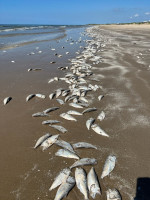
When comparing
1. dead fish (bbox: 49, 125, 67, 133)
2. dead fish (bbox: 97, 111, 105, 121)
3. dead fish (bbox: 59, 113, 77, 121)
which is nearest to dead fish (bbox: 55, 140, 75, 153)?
dead fish (bbox: 49, 125, 67, 133)

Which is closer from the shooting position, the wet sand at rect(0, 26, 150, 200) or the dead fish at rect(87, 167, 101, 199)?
the dead fish at rect(87, 167, 101, 199)

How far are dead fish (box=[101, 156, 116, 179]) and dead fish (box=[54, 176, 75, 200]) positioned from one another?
498mm

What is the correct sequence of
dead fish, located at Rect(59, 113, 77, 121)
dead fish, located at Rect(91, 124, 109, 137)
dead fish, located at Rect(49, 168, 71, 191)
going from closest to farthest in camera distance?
dead fish, located at Rect(49, 168, 71, 191)
dead fish, located at Rect(91, 124, 109, 137)
dead fish, located at Rect(59, 113, 77, 121)

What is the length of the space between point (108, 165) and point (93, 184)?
1.58 ft

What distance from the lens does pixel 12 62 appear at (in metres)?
10.4

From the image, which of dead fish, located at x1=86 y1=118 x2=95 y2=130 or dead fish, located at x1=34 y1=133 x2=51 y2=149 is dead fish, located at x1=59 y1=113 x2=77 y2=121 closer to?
dead fish, located at x1=86 y1=118 x2=95 y2=130

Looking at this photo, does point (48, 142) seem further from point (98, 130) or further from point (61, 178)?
point (98, 130)

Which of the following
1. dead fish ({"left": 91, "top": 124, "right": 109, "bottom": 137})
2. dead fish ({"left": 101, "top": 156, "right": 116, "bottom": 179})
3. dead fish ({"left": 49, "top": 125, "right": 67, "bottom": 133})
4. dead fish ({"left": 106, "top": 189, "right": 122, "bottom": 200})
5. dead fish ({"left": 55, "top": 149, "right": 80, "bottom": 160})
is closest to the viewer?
dead fish ({"left": 106, "top": 189, "right": 122, "bottom": 200})

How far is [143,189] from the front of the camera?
9.03 feet

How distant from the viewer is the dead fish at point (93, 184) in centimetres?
273

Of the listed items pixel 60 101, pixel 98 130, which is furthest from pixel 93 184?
pixel 60 101

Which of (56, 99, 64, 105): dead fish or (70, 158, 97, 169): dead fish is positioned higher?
(70, 158, 97, 169): dead fish

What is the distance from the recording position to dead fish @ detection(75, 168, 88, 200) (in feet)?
8.95

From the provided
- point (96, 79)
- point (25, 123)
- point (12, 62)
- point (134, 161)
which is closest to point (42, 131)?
point (25, 123)
